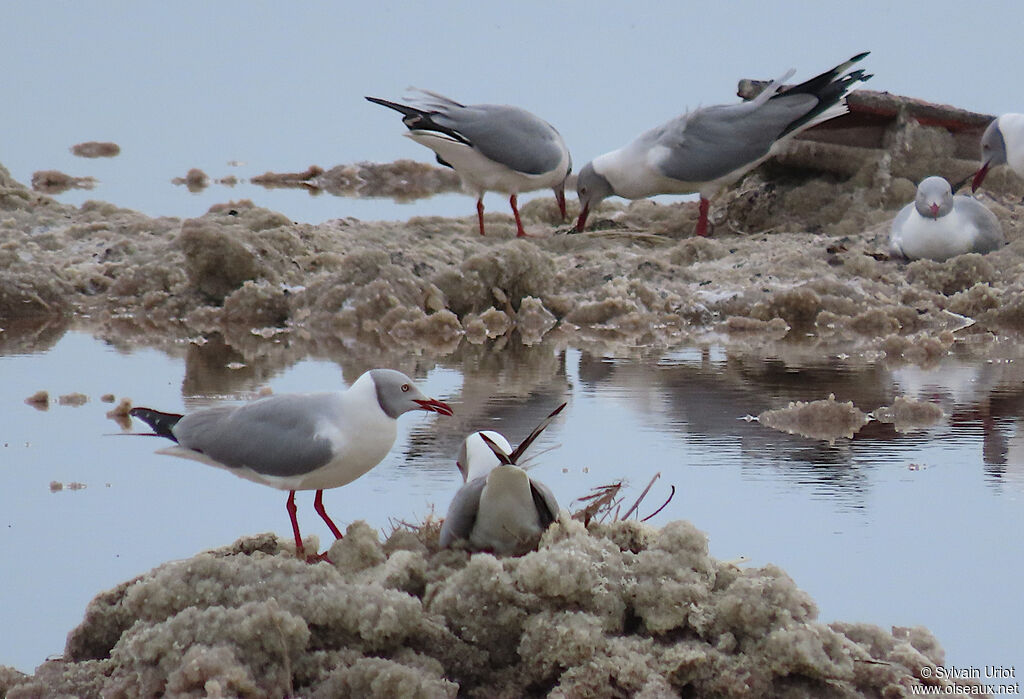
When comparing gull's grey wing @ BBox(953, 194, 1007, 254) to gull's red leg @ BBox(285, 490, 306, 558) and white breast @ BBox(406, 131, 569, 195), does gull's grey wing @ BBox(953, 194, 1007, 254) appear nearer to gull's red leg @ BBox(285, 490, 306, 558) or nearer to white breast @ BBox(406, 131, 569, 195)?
white breast @ BBox(406, 131, 569, 195)

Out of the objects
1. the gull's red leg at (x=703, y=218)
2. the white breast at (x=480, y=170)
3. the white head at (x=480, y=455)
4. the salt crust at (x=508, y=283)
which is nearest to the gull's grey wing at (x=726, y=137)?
the gull's red leg at (x=703, y=218)

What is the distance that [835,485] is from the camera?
4121 millimetres

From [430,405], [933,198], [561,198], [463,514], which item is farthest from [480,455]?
[561,198]

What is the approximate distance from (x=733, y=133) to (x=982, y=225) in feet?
5.84

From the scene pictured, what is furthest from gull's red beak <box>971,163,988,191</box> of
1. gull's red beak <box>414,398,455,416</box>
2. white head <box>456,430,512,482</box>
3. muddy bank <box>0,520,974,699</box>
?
gull's red beak <box>414,398,455,416</box>

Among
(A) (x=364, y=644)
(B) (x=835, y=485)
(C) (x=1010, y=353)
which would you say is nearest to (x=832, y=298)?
(C) (x=1010, y=353)

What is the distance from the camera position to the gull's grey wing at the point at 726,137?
934cm

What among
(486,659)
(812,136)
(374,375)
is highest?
(812,136)

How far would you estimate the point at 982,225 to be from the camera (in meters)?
8.58

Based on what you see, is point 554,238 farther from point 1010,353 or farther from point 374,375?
point 374,375

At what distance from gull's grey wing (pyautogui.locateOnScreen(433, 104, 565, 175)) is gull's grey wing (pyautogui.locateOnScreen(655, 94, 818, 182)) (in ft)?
2.71

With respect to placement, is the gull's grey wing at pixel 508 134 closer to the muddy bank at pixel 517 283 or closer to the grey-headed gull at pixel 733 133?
the muddy bank at pixel 517 283

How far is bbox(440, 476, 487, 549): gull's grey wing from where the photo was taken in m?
3.18

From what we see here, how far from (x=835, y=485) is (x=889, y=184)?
6.53 m
